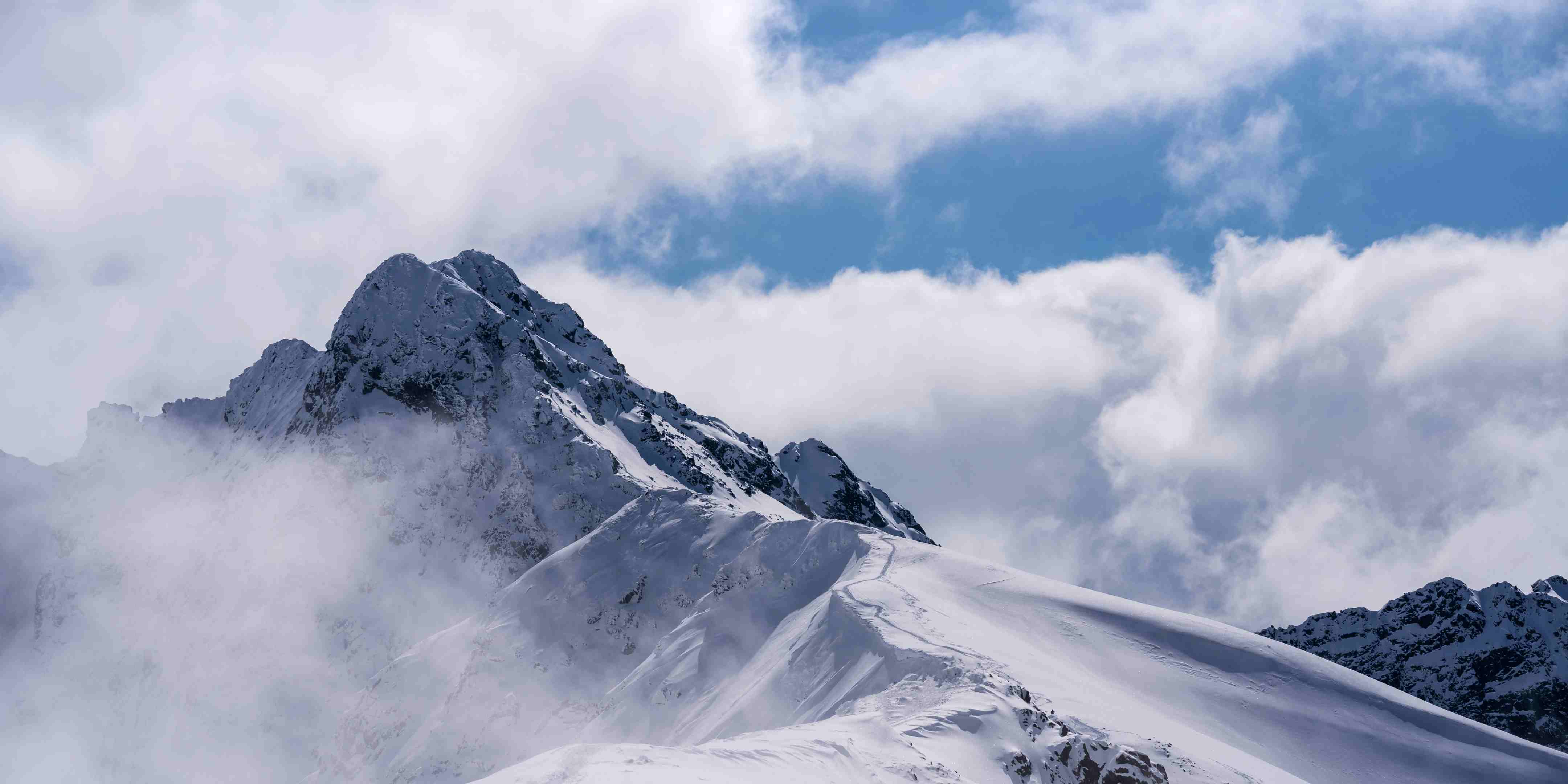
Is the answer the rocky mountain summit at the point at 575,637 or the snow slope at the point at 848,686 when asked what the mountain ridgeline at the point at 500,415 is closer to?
the rocky mountain summit at the point at 575,637

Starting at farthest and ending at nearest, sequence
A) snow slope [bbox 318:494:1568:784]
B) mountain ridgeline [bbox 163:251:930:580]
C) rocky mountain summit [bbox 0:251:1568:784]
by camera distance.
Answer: mountain ridgeline [bbox 163:251:930:580] → rocky mountain summit [bbox 0:251:1568:784] → snow slope [bbox 318:494:1568:784]

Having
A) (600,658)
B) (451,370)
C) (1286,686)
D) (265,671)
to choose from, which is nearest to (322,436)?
(451,370)

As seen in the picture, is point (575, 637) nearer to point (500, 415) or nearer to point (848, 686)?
point (848, 686)

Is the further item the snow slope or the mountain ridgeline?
the mountain ridgeline

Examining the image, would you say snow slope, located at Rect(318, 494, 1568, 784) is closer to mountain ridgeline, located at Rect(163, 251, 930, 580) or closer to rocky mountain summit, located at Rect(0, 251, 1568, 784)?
rocky mountain summit, located at Rect(0, 251, 1568, 784)

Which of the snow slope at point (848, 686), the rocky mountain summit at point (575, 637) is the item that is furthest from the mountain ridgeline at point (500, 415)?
the snow slope at point (848, 686)

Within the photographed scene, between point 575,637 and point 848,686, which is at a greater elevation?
point 848,686

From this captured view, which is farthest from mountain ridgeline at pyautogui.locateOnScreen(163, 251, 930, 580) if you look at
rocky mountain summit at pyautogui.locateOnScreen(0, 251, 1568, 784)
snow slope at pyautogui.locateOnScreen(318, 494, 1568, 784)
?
snow slope at pyautogui.locateOnScreen(318, 494, 1568, 784)

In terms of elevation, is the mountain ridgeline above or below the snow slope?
above

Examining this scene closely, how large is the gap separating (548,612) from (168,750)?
86819 millimetres

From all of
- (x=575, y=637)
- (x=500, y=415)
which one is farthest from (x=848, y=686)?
(x=500, y=415)

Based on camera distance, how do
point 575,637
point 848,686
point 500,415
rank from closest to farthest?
1. point 848,686
2. point 575,637
3. point 500,415

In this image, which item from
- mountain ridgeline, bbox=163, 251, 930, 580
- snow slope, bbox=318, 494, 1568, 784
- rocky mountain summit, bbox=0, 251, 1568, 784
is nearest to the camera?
snow slope, bbox=318, 494, 1568, 784

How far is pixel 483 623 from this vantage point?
104 metres
